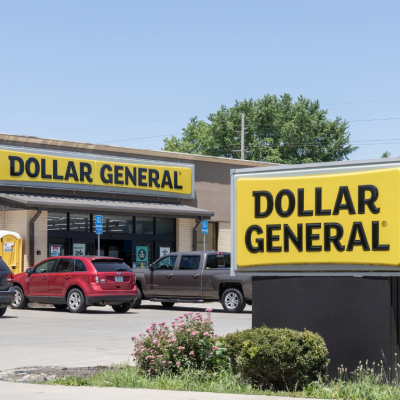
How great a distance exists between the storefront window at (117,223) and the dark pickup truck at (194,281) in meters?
8.11

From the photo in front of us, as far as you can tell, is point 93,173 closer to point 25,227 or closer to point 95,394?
point 25,227

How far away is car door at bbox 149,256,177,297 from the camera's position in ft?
77.8

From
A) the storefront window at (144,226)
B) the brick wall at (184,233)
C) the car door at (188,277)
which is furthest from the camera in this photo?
the brick wall at (184,233)

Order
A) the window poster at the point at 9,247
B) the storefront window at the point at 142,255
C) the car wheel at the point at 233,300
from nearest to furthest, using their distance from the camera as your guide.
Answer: the car wheel at the point at 233,300, the window poster at the point at 9,247, the storefront window at the point at 142,255

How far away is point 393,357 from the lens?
8539 mm

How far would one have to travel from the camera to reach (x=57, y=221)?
30859mm

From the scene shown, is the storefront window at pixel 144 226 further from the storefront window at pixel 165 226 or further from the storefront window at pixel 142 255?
the storefront window at pixel 142 255

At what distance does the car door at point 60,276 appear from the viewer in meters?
22.3

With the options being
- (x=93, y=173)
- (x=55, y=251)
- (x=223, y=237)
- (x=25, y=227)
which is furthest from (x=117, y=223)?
(x=223, y=237)

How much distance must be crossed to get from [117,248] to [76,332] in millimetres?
17013

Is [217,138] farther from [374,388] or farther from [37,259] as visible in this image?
[374,388]

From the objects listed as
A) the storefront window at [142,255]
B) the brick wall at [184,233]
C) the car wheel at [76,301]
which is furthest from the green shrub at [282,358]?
the brick wall at [184,233]

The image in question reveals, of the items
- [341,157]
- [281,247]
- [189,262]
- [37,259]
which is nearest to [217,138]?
[341,157]

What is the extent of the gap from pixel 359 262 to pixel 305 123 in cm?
6471
